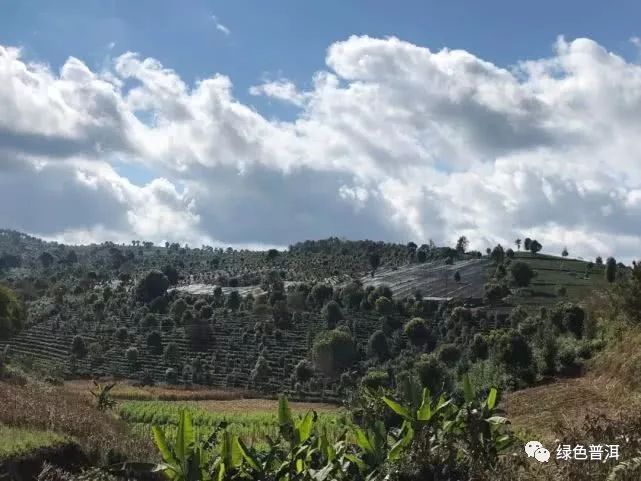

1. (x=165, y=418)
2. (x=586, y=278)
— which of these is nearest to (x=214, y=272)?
(x=586, y=278)

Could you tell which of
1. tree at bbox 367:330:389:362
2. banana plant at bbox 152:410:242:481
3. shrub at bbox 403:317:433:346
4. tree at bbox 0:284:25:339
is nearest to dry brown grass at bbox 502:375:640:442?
banana plant at bbox 152:410:242:481

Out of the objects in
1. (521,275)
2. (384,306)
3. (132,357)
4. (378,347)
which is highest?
(521,275)

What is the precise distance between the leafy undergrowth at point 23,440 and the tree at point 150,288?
68518 millimetres

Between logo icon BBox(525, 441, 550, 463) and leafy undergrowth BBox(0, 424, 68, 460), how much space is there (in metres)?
8.59

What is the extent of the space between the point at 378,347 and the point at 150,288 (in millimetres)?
35232

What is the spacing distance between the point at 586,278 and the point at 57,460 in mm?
75036

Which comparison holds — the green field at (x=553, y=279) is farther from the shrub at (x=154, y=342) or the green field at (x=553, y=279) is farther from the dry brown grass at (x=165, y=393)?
the shrub at (x=154, y=342)

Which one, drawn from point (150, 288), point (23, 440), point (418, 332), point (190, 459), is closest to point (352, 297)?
point (418, 332)

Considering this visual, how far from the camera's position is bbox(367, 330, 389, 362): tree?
5503 cm

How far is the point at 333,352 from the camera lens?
170 ft

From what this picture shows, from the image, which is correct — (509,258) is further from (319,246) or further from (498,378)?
(498,378)

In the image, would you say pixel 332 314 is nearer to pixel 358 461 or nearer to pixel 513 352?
pixel 513 352

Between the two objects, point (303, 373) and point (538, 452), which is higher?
point (538, 452)

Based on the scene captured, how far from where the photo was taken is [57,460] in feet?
38.5
